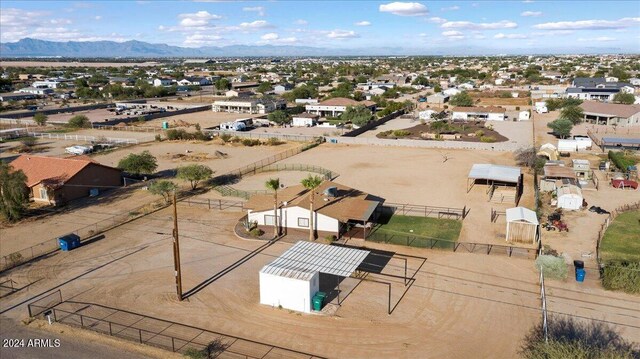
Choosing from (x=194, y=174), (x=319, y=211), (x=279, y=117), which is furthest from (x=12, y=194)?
(x=279, y=117)

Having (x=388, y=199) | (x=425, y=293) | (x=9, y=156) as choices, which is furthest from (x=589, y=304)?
(x=9, y=156)

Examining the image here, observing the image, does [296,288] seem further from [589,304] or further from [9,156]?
[9,156]

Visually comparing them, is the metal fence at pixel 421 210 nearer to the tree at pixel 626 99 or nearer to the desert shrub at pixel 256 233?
the desert shrub at pixel 256 233

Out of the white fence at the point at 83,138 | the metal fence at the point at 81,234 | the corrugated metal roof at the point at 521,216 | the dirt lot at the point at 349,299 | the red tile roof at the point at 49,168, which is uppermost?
the red tile roof at the point at 49,168

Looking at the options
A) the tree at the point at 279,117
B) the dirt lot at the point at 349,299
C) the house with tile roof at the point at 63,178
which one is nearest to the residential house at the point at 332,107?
the tree at the point at 279,117

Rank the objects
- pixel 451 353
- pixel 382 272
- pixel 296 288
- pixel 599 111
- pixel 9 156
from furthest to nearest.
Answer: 1. pixel 599 111
2. pixel 9 156
3. pixel 382 272
4. pixel 296 288
5. pixel 451 353

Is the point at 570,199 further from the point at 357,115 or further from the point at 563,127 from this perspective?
the point at 357,115
